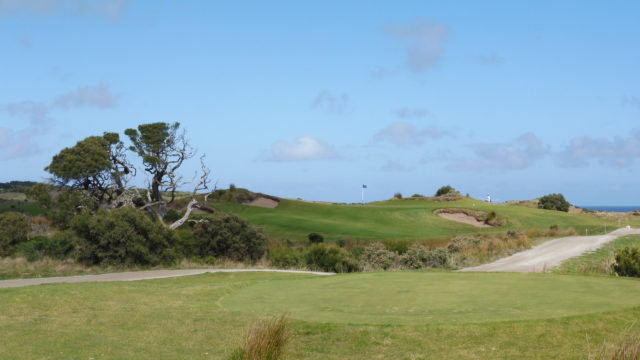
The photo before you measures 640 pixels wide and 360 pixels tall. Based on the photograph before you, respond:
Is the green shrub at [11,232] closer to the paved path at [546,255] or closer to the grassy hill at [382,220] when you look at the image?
the grassy hill at [382,220]

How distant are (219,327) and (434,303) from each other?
12.7 ft

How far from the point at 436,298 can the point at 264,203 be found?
5031 cm

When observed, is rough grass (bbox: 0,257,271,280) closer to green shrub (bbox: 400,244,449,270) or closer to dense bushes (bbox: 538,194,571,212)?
green shrub (bbox: 400,244,449,270)

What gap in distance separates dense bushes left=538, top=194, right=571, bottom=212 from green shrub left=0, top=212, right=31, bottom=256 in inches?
2206

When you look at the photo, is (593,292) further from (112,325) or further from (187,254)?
(187,254)

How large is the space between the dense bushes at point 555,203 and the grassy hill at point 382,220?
31.1ft

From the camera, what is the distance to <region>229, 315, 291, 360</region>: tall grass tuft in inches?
256

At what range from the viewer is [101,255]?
25.2 meters

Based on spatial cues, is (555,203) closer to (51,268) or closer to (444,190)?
(444,190)

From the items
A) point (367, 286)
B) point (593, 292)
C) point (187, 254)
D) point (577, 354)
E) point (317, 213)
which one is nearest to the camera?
point (577, 354)

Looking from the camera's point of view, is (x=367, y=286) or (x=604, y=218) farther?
(x=604, y=218)

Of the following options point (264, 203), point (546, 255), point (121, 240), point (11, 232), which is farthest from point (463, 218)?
point (11, 232)

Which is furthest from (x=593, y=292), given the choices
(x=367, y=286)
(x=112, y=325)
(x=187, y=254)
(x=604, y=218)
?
(x=604, y=218)

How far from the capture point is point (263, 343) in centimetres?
656
